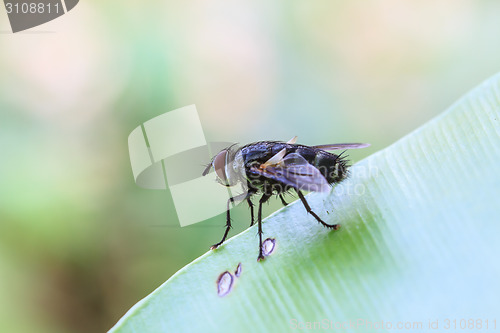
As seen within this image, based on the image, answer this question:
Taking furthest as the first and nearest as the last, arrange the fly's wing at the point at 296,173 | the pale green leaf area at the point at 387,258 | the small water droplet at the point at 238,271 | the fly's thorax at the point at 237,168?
the fly's thorax at the point at 237,168 → the fly's wing at the point at 296,173 → the small water droplet at the point at 238,271 → the pale green leaf area at the point at 387,258

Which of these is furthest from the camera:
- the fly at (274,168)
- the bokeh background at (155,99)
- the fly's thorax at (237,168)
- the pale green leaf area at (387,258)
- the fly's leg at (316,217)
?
the bokeh background at (155,99)

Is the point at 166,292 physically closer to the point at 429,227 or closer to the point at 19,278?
the point at 429,227

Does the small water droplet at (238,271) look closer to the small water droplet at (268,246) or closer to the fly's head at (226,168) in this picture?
the small water droplet at (268,246)

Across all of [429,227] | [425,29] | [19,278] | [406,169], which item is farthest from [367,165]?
[425,29]

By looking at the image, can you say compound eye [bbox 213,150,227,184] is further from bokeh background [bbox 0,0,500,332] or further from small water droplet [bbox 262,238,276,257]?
bokeh background [bbox 0,0,500,332]

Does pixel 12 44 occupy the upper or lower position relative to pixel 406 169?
upper

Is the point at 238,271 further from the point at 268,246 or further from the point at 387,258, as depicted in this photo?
the point at 387,258

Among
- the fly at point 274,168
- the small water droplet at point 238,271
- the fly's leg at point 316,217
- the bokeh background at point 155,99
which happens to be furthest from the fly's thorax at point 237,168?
the bokeh background at point 155,99
